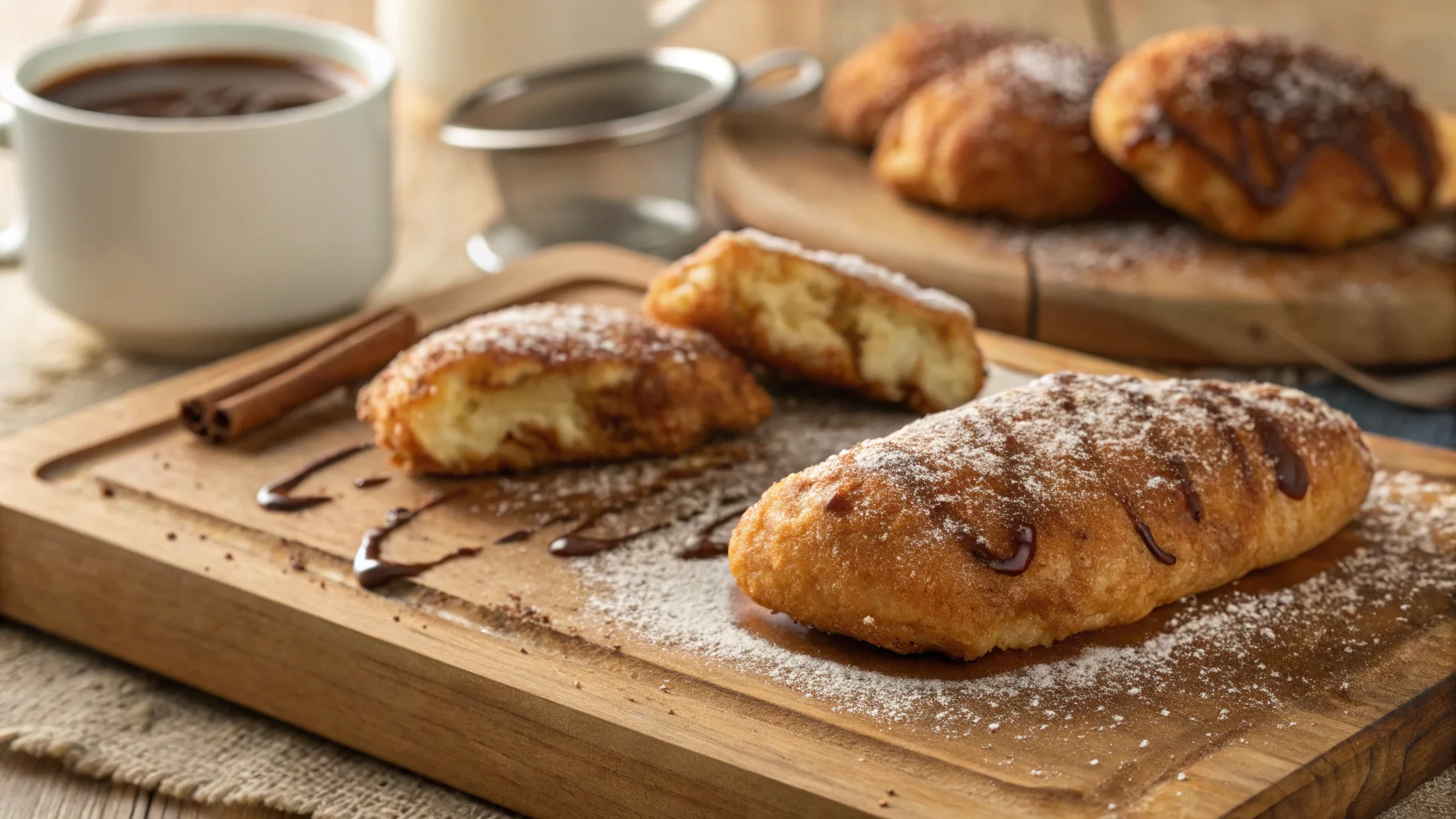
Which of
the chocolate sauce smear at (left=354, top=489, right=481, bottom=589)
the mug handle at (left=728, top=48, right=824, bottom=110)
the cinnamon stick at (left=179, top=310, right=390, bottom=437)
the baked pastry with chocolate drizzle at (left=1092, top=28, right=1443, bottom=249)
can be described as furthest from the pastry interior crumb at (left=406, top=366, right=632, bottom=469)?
the mug handle at (left=728, top=48, right=824, bottom=110)

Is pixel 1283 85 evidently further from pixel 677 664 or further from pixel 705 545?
pixel 677 664

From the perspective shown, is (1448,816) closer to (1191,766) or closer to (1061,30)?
(1191,766)

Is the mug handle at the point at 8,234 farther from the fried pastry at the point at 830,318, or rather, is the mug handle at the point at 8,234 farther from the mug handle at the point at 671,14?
the mug handle at the point at 671,14

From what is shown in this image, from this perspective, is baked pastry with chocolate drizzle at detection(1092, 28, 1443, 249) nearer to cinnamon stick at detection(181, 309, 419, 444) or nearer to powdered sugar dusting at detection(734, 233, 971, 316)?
powdered sugar dusting at detection(734, 233, 971, 316)

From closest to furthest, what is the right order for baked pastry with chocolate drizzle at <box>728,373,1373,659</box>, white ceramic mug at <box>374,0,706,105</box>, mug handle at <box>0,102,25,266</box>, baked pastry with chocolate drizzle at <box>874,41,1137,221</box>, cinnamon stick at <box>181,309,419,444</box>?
baked pastry with chocolate drizzle at <box>728,373,1373,659</box> < cinnamon stick at <box>181,309,419,444</box> < mug handle at <box>0,102,25,266</box> < baked pastry with chocolate drizzle at <box>874,41,1137,221</box> < white ceramic mug at <box>374,0,706,105</box>

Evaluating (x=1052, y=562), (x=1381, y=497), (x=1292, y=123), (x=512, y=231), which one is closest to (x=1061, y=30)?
(x=1292, y=123)

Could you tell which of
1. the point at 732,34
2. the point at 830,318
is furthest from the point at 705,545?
the point at 732,34
